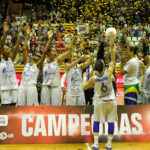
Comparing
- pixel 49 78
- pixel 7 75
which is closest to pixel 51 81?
pixel 49 78

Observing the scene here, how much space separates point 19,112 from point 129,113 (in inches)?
86.5

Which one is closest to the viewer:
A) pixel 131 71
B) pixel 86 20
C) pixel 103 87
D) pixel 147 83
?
pixel 103 87

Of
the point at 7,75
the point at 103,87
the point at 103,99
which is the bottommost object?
the point at 103,99

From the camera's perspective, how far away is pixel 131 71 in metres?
6.59

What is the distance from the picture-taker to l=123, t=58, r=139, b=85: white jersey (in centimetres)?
650

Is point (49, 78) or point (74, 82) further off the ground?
point (49, 78)

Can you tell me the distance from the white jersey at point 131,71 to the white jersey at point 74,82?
1054mm

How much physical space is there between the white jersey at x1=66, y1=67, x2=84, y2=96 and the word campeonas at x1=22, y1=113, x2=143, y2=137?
0.88m

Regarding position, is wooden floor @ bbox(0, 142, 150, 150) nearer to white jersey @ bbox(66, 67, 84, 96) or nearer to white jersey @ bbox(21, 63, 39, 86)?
white jersey @ bbox(66, 67, 84, 96)

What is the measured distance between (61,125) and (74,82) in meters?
1.23

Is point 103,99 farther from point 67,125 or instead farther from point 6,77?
point 6,77

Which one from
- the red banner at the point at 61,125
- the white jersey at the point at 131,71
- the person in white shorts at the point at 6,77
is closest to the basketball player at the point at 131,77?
the white jersey at the point at 131,71

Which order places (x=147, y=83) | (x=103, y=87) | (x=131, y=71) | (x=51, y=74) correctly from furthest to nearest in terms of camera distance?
(x=147, y=83) < (x=51, y=74) < (x=131, y=71) < (x=103, y=87)

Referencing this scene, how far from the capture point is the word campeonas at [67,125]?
6.12 metres
